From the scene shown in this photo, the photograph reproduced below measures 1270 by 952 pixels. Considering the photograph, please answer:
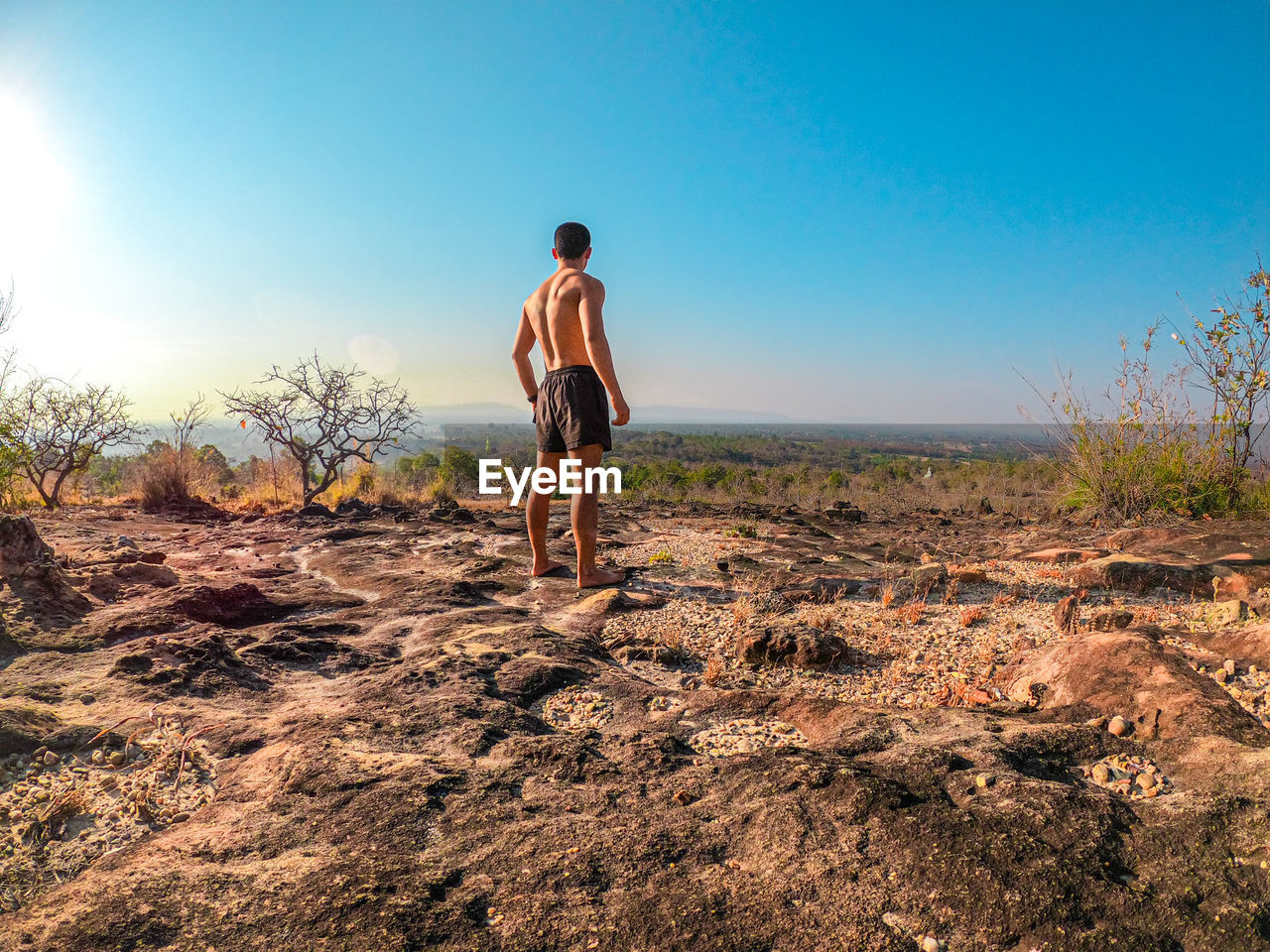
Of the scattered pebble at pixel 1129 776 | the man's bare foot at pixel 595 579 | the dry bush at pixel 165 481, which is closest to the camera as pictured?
the scattered pebble at pixel 1129 776

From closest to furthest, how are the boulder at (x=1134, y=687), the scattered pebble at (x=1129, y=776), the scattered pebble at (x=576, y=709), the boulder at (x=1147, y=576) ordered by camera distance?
1. the scattered pebble at (x=1129, y=776)
2. the boulder at (x=1134, y=687)
3. the scattered pebble at (x=576, y=709)
4. the boulder at (x=1147, y=576)

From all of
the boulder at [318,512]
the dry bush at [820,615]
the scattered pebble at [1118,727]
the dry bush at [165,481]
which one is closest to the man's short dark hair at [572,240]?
the dry bush at [820,615]

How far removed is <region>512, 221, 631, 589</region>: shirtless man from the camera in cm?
410

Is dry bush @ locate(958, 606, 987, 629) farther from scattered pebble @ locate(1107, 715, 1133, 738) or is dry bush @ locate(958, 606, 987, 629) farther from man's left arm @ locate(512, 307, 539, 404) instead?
man's left arm @ locate(512, 307, 539, 404)

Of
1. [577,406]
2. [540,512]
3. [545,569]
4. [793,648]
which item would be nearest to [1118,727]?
[793,648]

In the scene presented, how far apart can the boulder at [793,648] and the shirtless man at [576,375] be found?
59.2 inches

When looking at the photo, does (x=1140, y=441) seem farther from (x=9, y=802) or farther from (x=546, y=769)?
(x=9, y=802)

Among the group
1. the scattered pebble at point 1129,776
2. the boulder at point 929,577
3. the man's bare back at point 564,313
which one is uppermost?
the man's bare back at point 564,313

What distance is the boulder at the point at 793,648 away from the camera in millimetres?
3000

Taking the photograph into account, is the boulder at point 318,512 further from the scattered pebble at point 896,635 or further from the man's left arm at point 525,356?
the scattered pebble at point 896,635

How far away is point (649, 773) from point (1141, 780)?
1266mm

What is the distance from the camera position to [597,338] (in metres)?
4.05

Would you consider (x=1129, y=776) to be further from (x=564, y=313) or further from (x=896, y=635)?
(x=564, y=313)

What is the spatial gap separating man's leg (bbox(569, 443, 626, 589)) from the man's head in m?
1.24
